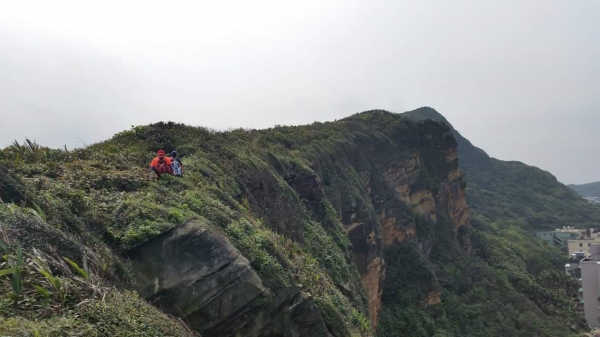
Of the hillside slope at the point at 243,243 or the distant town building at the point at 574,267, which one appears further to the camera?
the distant town building at the point at 574,267

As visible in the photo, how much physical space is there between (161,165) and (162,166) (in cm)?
4

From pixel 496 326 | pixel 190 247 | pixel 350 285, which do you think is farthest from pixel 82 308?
pixel 496 326

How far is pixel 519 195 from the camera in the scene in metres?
85.8

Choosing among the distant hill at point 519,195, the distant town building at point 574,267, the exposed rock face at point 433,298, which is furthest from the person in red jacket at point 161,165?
the distant hill at point 519,195

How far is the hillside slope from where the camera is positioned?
19.4ft

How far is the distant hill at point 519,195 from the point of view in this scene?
7681 cm

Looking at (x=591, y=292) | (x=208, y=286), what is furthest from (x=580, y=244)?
(x=208, y=286)

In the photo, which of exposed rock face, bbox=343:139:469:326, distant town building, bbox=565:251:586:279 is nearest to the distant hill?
distant town building, bbox=565:251:586:279

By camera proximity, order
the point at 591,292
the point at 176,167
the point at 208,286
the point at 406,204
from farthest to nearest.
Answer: the point at 591,292 < the point at 406,204 < the point at 176,167 < the point at 208,286

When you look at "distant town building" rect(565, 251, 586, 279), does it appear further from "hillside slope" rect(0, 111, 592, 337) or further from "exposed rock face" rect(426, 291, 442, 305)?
"exposed rock face" rect(426, 291, 442, 305)

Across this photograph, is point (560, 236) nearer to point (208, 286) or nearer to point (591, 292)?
point (591, 292)

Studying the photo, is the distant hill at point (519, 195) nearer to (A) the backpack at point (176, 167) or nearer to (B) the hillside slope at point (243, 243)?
(B) the hillside slope at point (243, 243)

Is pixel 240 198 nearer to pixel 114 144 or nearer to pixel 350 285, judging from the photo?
pixel 114 144

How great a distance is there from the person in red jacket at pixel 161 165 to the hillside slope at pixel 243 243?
202mm
